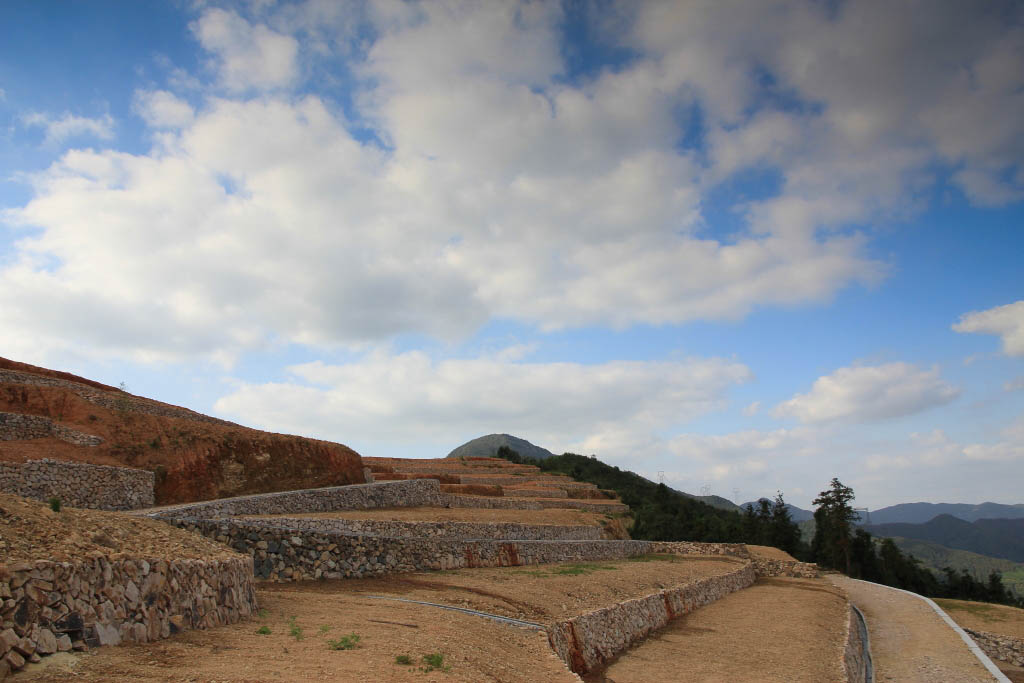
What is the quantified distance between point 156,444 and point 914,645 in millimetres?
31302

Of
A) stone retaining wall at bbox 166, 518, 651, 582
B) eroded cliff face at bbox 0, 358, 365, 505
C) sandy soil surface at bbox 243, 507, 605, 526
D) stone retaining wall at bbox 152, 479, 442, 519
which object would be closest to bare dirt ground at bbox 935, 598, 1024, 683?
sandy soil surface at bbox 243, 507, 605, 526

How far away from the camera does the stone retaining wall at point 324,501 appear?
2106 centimetres

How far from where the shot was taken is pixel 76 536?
827 cm

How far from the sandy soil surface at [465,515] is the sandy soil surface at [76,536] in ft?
31.7

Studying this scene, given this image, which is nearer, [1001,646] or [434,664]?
[434,664]

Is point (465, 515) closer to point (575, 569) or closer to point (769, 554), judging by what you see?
point (575, 569)

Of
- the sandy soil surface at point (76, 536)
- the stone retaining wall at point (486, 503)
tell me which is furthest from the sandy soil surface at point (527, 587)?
the stone retaining wall at point (486, 503)

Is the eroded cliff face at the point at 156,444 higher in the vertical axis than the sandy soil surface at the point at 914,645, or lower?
higher

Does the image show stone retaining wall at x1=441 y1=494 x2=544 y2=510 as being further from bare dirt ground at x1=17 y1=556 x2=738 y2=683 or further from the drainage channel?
the drainage channel

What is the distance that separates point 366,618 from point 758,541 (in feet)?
183

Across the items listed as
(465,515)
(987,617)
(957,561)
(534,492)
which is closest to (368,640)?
(465,515)

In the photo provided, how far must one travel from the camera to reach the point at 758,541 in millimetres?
58844

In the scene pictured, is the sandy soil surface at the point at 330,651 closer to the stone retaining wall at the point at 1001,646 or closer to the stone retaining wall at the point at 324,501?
the stone retaining wall at the point at 324,501

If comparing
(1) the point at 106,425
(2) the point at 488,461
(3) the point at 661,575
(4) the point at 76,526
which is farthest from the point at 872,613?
(2) the point at 488,461
